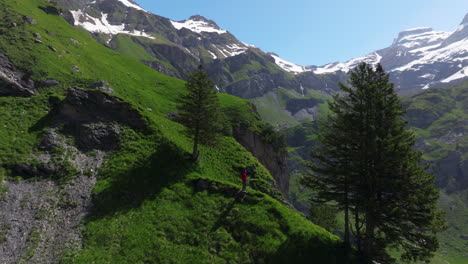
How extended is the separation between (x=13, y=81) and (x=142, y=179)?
32.8 m

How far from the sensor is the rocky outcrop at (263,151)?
259ft

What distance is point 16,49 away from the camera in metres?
59.9

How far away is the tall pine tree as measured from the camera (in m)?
20.3

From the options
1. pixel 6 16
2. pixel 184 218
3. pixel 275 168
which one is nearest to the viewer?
pixel 184 218

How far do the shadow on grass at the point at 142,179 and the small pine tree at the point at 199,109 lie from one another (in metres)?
3.15

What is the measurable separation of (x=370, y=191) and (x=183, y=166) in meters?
23.2

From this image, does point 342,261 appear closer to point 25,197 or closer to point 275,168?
point 25,197

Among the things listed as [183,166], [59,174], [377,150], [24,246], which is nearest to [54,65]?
[59,174]

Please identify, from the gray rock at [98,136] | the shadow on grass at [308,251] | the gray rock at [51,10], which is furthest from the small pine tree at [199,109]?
the gray rock at [51,10]

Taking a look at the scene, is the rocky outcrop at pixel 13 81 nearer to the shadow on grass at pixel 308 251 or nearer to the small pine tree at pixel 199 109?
the small pine tree at pixel 199 109

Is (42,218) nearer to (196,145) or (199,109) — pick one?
(196,145)

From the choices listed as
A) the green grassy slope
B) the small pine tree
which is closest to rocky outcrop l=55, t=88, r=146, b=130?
the green grassy slope

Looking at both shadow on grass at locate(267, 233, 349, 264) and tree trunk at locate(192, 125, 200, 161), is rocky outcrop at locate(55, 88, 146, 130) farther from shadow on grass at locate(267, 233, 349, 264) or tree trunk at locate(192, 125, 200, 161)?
shadow on grass at locate(267, 233, 349, 264)

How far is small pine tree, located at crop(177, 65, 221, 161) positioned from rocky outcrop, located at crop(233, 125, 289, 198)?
38.7 m
